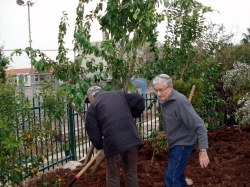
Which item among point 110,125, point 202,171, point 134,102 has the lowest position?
point 202,171

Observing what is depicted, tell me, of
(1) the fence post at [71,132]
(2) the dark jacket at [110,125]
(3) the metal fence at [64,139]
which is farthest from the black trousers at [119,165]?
(1) the fence post at [71,132]

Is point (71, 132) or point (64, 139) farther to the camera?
point (71, 132)

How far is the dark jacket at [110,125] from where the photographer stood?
3.52 meters

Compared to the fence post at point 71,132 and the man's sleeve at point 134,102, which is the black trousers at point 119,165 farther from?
the fence post at point 71,132

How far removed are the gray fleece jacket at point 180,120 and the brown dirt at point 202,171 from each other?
49.5 inches

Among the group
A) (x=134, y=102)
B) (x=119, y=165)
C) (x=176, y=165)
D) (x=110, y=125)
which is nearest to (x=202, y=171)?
(x=176, y=165)

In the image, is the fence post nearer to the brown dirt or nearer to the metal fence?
the metal fence

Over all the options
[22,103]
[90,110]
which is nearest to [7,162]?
[22,103]

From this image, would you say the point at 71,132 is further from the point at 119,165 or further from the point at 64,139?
the point at 119,165

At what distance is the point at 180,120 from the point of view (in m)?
3.45

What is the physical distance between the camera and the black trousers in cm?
366

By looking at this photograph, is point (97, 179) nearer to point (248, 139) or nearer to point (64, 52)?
point (64, 52)

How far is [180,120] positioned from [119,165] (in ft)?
3.13

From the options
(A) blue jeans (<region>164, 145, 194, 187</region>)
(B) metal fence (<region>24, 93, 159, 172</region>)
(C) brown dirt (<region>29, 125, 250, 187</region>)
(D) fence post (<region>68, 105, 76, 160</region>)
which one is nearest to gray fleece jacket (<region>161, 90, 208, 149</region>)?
(A) blue jeans (<region>164, 145, 194, 187</region>)
